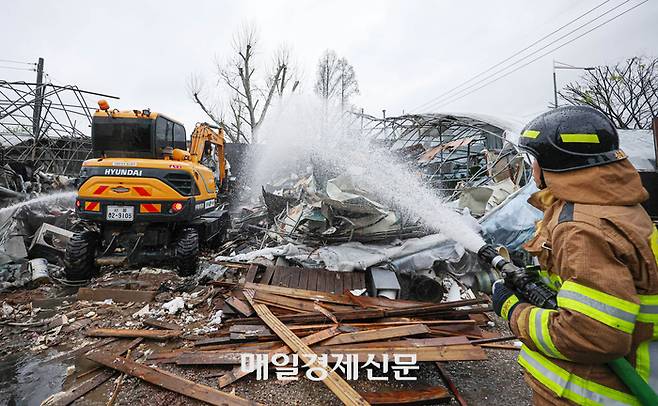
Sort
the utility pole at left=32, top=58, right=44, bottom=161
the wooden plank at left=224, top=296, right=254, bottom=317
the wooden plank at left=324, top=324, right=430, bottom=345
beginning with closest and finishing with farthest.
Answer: the wooden plank at left=324, top=324, right=430, bottom=345 < the wooden plank at left=224, top=296, right=254, bottom=317 < the utility pole at left=32, top=58, right=44, bottom=161

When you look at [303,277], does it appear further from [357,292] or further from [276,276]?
[357,292]

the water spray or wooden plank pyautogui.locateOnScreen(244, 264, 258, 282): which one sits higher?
the water spray

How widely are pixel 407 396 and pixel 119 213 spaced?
5046 mm

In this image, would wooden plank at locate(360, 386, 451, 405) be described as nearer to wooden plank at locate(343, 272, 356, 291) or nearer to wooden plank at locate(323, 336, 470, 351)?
wooden plank at locate(323, 336, 470, 351)

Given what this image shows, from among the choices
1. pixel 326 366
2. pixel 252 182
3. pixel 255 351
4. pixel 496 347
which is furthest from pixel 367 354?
pixel 252 182

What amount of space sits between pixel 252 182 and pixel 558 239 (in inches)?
525

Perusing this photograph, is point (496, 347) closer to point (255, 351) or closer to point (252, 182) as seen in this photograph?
point (255, 351)

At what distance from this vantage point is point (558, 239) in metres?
1.32

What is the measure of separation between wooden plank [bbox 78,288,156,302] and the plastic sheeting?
5283 millimetres

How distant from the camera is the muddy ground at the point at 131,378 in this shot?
2852 millimetres

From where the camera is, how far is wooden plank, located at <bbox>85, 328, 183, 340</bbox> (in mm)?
3740

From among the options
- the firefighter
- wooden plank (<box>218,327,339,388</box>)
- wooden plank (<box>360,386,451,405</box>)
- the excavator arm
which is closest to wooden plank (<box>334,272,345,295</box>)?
wooden plank (<box>218,327,339,388</box>)

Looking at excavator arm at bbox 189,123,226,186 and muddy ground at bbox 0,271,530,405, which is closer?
muddy ground at bbox 0,271,530,405

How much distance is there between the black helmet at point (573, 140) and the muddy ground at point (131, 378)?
2.31m
